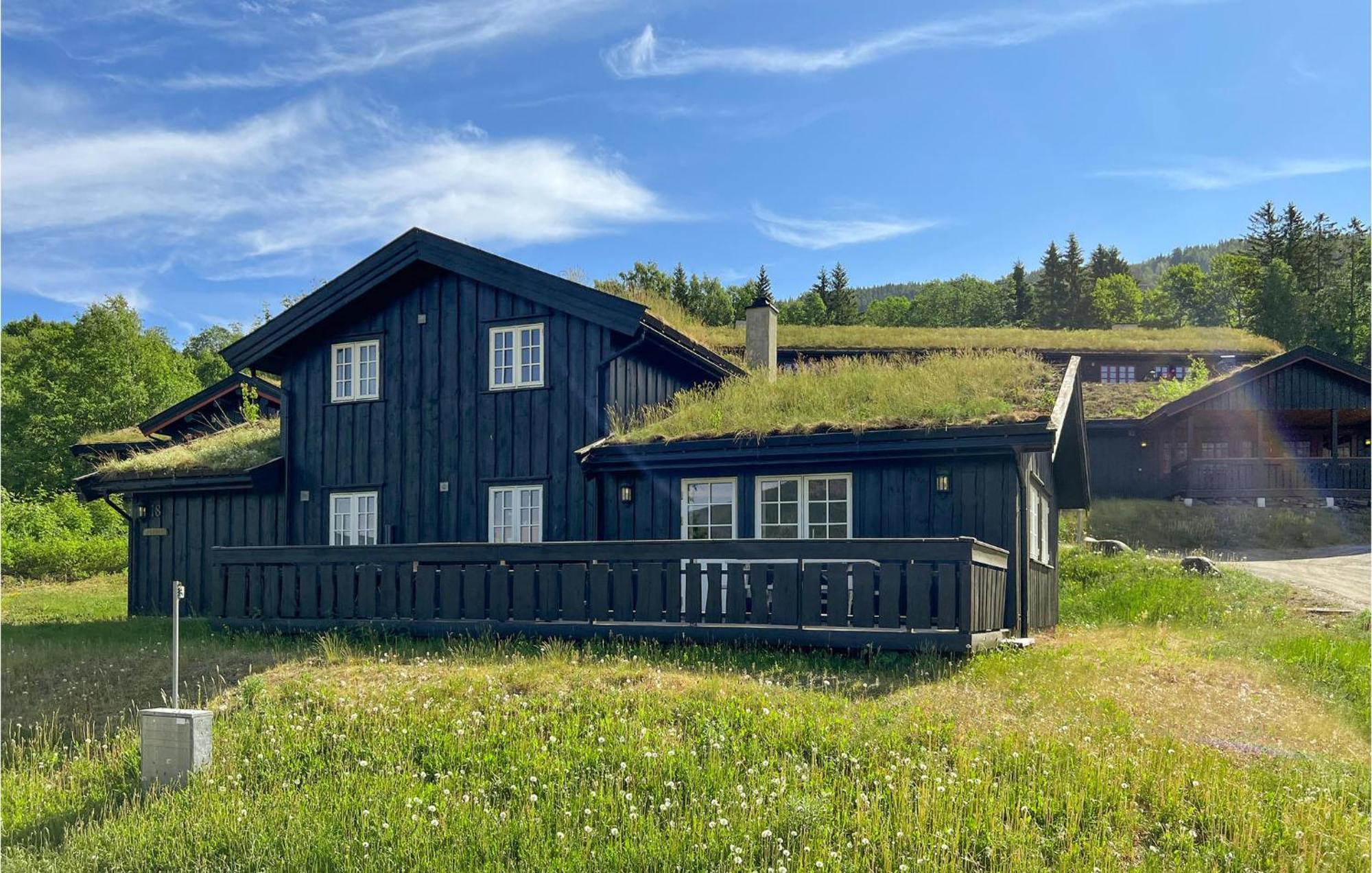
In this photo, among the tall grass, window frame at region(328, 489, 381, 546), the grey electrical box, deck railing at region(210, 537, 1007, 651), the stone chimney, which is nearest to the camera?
the grey electrical box

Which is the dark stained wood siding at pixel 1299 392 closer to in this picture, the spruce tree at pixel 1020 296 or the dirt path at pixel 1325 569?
the dirt path at pixel 1325 569

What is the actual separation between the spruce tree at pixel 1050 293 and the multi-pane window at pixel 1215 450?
2101 inches

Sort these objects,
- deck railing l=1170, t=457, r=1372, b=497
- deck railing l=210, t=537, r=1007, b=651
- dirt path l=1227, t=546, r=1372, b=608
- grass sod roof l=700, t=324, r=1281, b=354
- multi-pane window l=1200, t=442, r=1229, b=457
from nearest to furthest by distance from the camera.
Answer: deck railing l=210, t=537, r=1007, b=651
dirt path l=1227, t=546, r=1372, b=608
deck railing l=1170, t=457, r=1372, b=497
multi-pane window l=1200, t=442, r=1229, b=457
grass sod roof l=700, t=324, r=1281, b=354

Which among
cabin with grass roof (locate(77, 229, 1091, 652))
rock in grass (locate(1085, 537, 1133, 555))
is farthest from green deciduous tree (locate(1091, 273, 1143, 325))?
cabin with grass roof (locate(77, 229, 1091, 652))

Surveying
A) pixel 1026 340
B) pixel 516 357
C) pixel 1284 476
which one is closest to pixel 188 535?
pixel 516 357

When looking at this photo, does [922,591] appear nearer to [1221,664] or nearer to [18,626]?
[1221,664]

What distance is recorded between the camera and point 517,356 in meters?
19.8

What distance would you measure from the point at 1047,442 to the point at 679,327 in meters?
10.7

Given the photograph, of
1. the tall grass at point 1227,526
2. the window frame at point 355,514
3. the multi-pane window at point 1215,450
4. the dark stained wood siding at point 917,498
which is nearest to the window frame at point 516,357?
the window frame at point 355,514

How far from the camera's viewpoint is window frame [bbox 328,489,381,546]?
20688 mm

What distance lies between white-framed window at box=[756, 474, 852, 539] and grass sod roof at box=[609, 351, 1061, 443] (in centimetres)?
90

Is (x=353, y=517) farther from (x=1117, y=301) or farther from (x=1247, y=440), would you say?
(x=1117, y=301)

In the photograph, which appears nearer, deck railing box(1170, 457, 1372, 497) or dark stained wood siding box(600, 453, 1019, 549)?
dark stained wood siding box(600, 453, 1019, 549)

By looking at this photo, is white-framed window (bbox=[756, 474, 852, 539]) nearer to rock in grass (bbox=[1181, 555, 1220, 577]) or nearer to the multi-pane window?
rock in grass (bbox=[1181, 555, 1220, 577])
